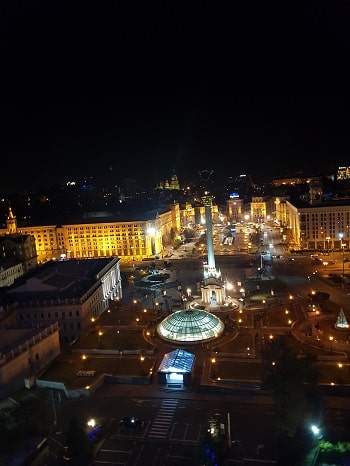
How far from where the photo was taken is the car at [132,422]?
99.6 feet

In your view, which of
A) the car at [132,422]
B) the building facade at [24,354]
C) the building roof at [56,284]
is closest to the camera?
the car at [132,422]

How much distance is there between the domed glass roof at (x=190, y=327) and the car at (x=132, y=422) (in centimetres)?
1465

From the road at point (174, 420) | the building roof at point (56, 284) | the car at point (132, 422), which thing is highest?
the building roof at point (56, 284)

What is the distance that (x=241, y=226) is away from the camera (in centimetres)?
15338

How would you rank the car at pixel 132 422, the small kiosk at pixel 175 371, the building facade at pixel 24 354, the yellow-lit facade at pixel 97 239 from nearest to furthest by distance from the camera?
the car at pixel 132 422 → the building facade at pixel 24 354 → the small kiosk at pixel 175 371 → the yellow-lit facade at pixel 97 239

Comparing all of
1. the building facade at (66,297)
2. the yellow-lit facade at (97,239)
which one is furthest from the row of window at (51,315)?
the yellow-lit facade at (97,239)

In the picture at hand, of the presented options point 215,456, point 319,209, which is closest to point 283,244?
point 319,209

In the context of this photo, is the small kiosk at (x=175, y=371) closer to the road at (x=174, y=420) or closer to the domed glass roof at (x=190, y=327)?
the road at (x=174, y=420)

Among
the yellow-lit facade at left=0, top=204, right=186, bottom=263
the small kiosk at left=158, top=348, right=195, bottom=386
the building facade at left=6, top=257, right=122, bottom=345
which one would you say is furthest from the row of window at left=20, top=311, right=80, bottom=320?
the yellow-lit facade at left=0, top=204, right=186, bottom=263

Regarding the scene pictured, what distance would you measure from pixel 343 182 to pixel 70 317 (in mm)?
141251

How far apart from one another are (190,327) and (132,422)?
1619 centimetres

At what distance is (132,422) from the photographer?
3052cm

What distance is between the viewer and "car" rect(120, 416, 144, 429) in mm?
30359

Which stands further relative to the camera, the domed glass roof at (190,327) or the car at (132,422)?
the domed glass roof at (190,327)
